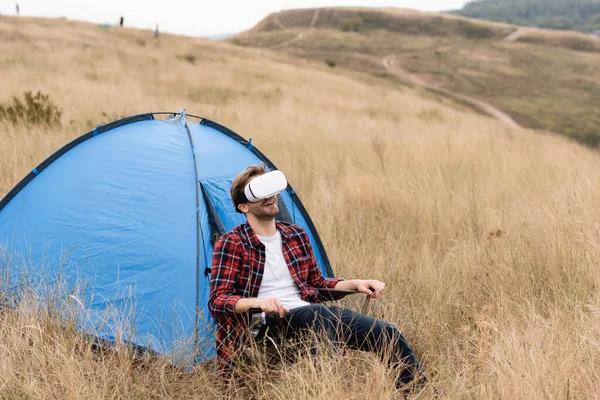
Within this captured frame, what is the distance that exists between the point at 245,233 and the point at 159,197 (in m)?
1.06

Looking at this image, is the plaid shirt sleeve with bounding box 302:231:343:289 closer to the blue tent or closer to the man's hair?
the man's hair

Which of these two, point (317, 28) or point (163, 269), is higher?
point (317, 28)

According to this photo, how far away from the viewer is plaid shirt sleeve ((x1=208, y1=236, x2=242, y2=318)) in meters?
3.15

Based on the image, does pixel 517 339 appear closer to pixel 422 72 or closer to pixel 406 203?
pixel 406 203

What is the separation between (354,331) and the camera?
124 inches

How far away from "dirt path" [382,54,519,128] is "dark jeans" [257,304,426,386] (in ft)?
70.4

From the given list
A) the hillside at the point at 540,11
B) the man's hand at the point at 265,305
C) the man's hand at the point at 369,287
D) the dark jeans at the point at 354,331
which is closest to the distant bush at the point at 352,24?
the man's hand at the point at 369,287

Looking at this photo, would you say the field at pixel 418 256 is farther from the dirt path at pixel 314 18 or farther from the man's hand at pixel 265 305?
the dirt path at pixel 314 18

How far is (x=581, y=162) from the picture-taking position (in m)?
9.55

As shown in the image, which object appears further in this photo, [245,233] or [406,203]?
[406,203]

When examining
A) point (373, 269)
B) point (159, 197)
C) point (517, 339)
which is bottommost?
point (373, 269)

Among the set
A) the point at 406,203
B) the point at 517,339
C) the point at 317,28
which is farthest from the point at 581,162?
the point at 317,28

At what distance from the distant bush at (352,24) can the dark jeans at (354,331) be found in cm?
7090

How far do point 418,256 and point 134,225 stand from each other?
244cm
